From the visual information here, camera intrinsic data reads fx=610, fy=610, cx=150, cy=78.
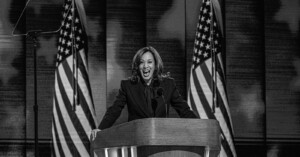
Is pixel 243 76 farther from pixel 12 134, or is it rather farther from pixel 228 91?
pixel 12 134

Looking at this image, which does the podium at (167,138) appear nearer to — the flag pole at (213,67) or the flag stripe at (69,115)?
the flag stripe at (69,115)

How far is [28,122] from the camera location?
5633 millimetres

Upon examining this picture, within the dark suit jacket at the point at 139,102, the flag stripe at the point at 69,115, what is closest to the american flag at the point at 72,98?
the flag stripe at the point at 69,115

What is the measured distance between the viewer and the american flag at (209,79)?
219 inches

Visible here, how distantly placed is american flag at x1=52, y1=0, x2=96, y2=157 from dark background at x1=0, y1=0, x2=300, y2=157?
0.29 meters

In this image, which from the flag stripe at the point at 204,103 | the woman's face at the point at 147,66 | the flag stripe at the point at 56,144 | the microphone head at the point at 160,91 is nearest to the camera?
the microphone head at the point at 160,91

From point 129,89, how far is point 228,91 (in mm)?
2992

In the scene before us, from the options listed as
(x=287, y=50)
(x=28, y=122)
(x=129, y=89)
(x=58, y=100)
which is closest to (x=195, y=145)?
(x=129, y=89)

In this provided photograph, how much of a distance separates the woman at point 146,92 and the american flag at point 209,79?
238cm

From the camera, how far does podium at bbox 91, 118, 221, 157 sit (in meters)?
2.38

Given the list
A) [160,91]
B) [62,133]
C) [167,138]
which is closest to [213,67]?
[62,133]

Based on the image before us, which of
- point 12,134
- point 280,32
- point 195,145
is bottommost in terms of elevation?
point 12,134

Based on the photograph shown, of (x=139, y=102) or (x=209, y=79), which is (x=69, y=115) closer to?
(x=209, y=79)

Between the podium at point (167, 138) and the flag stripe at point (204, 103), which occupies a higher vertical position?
the podium at point (167, 138)
